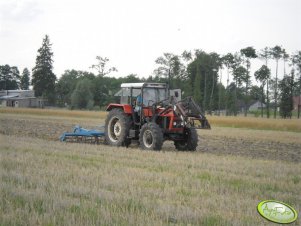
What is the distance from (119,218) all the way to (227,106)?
7307 centimetres

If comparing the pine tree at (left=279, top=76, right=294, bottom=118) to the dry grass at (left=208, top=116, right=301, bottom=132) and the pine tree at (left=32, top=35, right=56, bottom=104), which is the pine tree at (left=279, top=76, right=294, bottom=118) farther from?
the pine tree at (left=32, top=35, right=56, bottom=104)

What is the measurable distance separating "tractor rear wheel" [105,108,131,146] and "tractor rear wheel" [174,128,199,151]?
1.95 m

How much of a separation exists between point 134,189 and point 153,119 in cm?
767

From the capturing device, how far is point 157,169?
9.24 m

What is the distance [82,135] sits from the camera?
15.8 meters

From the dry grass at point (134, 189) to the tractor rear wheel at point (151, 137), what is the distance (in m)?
2.44

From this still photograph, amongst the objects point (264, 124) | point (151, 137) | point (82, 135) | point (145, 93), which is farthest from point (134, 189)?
point (264, 124)

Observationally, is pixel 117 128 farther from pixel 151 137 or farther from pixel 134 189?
pixel 134 189

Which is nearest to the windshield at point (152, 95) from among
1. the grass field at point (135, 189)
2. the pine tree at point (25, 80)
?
the grass field at point (135, 189)

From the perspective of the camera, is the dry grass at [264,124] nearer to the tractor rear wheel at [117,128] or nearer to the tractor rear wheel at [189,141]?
the tractor rear wheel at [189,141]

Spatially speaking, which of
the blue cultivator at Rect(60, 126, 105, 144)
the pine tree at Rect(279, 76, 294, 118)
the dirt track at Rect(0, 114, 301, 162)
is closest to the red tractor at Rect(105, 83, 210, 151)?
the blue cultivator at Rect(60, 126, 105, 144)

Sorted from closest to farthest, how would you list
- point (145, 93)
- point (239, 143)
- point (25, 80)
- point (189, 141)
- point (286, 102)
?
1. point (145, 93)
2. point (189, 141)
3. point (239, 143)
4. point (286, 102)
5. point (25, 80)

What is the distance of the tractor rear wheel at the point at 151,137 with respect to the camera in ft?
44.5

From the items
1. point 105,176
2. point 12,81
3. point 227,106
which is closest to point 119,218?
point 105,176
